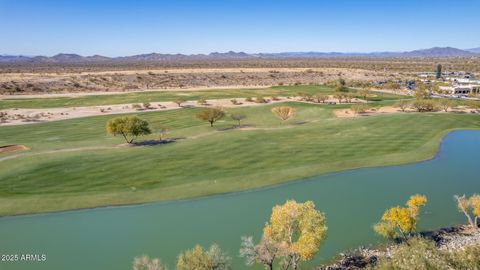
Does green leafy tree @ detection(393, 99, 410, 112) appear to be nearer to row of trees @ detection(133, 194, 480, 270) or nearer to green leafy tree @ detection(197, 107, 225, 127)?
green leafy tree @ detection(197, 107, 225, 127)

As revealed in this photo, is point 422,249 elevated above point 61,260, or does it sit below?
above

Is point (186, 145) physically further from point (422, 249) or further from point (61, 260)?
point (422, 249)

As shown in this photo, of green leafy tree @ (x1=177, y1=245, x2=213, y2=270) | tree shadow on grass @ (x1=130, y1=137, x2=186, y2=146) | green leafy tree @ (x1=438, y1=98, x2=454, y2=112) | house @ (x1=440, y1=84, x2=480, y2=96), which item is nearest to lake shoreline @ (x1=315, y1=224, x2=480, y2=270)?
green leafy tree @ (x1=177, y1=245, x2=213, y2=270)

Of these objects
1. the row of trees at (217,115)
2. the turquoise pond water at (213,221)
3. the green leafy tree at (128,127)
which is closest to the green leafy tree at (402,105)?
the row of trees at (217,115)

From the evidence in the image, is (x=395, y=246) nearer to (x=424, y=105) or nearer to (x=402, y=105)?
(x=402, y=105)

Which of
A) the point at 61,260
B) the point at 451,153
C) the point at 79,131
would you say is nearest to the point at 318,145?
the point at 451,153

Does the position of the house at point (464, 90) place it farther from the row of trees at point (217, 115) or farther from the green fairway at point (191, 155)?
the row of trees at point (217, 115)
